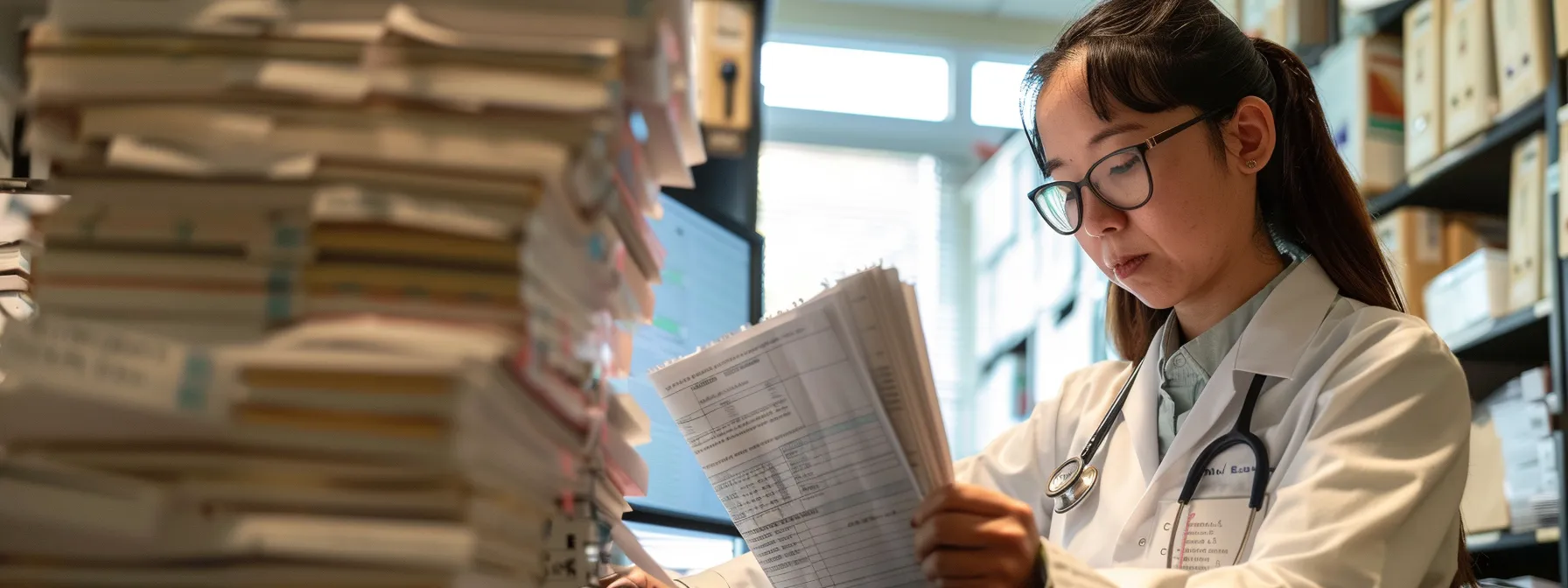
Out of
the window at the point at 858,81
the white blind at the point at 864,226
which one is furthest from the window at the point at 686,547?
the window at the point at 858,81

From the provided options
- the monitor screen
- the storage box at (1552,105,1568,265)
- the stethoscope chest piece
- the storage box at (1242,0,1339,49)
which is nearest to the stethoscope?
the stethoscope chest piece

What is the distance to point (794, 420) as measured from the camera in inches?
32.5

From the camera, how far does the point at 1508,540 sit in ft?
7.65

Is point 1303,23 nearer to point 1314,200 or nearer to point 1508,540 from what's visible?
point 1508,540

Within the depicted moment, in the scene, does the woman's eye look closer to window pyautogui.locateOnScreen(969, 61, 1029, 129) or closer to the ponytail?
the ponytail

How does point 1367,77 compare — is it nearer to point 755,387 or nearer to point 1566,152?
point 1566,152

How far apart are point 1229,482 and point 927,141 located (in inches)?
168

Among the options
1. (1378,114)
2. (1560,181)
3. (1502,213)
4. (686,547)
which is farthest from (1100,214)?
(1502,213)

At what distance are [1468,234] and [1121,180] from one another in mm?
1797

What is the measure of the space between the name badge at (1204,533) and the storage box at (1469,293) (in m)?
1.45

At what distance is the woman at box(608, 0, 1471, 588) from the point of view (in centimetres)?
101

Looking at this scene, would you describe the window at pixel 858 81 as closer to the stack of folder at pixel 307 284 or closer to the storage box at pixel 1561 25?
the storage box at pixel 1561 25

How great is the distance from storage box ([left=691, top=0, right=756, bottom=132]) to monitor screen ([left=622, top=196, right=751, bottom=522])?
493mm

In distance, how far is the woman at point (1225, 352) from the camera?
1.01m
